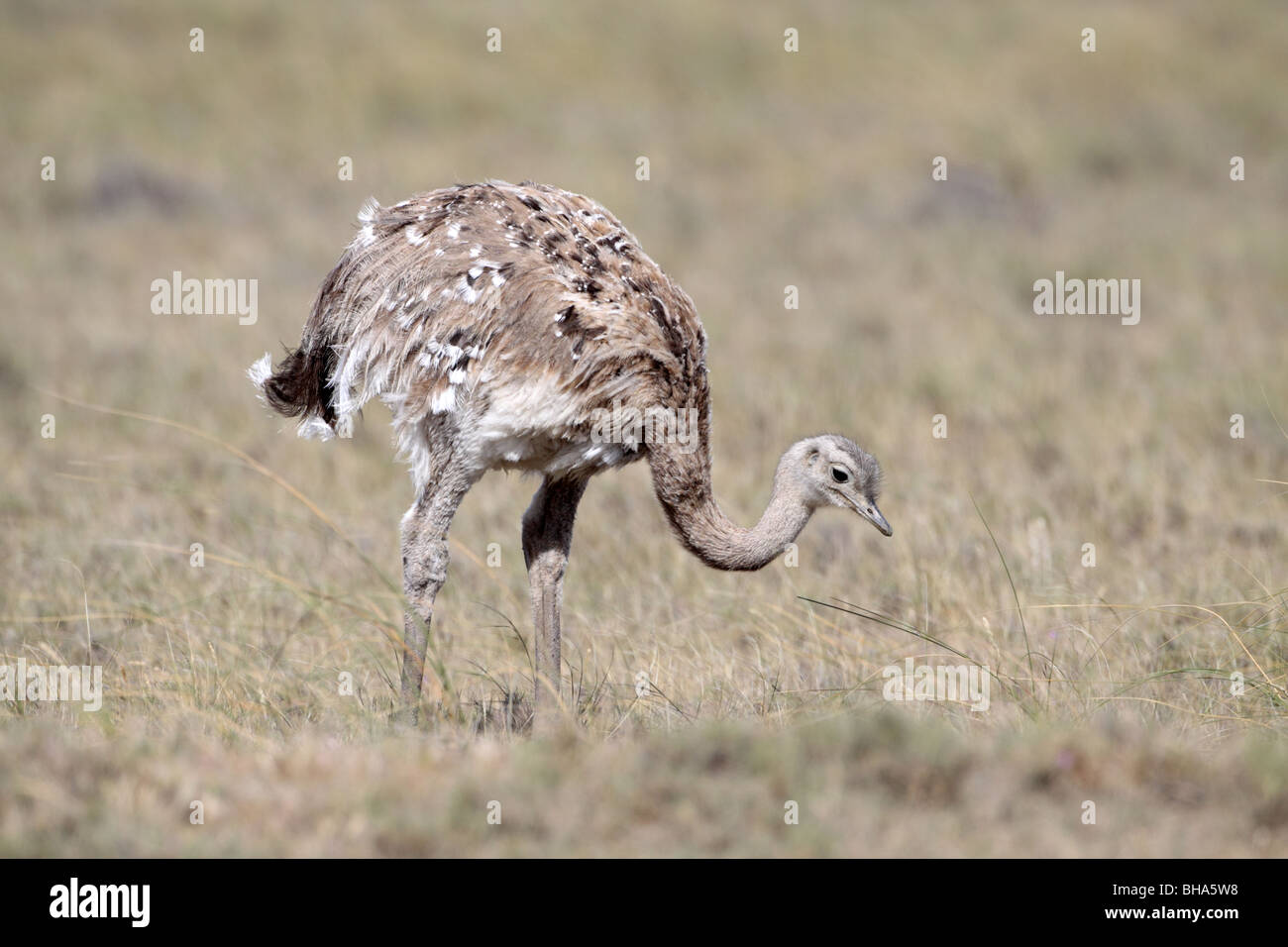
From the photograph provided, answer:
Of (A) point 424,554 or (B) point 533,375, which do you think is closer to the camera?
(B) point 533,375

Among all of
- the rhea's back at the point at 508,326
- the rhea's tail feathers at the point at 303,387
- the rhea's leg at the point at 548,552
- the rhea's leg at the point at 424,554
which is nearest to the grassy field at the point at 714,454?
the rhea's leg at the point at 548,552

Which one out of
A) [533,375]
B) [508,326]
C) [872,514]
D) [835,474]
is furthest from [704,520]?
[508,326]

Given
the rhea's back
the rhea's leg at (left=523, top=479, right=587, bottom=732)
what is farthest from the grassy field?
the rhea's back

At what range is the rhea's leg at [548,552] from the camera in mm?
5996

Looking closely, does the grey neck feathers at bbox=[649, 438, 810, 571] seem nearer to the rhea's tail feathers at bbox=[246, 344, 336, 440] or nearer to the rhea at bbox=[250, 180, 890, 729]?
the rhea at bbox=[250, 180, 890, 729]

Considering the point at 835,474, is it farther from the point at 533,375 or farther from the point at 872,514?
the point at 533,375

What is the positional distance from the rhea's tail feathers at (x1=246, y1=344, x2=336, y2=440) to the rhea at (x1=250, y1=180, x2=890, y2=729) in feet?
0.13

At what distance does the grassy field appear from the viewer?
4172 mm

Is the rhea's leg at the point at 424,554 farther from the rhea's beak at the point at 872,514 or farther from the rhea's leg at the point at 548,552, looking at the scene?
the rhea's beak at the point at 872,514

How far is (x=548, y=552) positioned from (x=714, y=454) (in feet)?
11.3

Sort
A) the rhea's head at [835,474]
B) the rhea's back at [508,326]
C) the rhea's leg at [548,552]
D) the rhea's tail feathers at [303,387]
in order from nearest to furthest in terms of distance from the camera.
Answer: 1. the rhea's back at [508,326]
2. the rhea's head at [835,474]
3. the rhea's leg at [548,552]
4. the rhea's tail feathers at [303,387]

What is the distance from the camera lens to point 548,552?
6094 mm

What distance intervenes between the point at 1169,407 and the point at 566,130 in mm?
11538

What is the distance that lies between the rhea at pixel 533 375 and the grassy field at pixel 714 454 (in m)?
0.50
